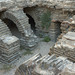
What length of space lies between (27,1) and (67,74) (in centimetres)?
695

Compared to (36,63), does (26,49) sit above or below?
below

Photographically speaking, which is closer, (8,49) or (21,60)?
(8,49)

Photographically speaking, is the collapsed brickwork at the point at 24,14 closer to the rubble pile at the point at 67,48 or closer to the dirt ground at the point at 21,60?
the dirt ground at the point at 21,60

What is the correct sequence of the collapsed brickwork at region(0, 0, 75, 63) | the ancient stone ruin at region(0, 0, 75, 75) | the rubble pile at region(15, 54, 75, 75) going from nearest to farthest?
the rubble pile at region(15, 54, 75, 75)
the ancient stone ruin at region(0, 0, 75, 75)
the collapsed brickwork at region(0, 0, 75, 63)

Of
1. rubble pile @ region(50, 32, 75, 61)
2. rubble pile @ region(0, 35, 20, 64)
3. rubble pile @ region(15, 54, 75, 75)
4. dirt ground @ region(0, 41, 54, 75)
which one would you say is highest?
rubble pile @ region(15, 54, 75, 75)

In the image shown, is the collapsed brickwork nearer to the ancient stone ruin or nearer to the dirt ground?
the ancient stone ruin

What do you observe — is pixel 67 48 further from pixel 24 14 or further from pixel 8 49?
pixel 24 14

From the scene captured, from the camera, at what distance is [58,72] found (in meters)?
2.98

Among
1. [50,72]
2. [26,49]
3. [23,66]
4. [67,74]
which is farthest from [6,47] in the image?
[67,74]

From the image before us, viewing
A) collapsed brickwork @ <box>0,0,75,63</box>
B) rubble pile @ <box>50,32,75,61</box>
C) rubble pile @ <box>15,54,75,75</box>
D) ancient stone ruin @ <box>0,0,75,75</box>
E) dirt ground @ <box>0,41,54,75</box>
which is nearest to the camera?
rubble pile @ <box>15,54,75,75</box>

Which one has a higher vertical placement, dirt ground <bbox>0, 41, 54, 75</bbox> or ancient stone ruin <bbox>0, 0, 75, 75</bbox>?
ancient stone ruin <bbox>0, 0, 75, 75</bbox>

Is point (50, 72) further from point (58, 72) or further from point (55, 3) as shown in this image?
point (55, 3)

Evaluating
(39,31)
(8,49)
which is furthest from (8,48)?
(39,31)

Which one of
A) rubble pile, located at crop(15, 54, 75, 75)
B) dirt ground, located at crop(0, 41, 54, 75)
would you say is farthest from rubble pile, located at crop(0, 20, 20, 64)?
rubble pile, located at crop(15, 54, 75, 75)
